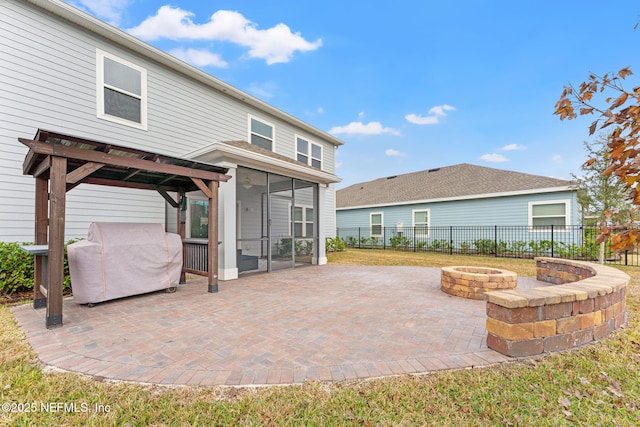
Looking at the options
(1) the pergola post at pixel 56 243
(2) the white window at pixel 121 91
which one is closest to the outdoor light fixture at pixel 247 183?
(2) the white window at pixel 121 91

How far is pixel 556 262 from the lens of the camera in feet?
20.7

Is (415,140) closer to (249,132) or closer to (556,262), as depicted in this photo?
(249,132)

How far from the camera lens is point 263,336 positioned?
3314 millimetres

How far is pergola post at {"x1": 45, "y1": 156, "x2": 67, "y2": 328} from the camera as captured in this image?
143 inches

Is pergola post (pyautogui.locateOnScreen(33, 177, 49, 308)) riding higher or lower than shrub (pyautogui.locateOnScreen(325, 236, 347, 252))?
higher

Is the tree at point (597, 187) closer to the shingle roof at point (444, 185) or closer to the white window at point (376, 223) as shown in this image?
the shingle roof at point (444, 185)

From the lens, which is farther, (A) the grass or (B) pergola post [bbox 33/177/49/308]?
(B) pergola post [bbox 33/177/49/308]

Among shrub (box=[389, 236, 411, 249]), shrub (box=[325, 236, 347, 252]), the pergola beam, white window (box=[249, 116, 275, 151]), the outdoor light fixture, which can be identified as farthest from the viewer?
shrub (box=[389, 236, 411, 249])

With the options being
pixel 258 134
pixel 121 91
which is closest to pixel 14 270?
pixel 121 91

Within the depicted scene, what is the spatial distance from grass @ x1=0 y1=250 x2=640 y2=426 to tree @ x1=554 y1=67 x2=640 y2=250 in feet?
4.46

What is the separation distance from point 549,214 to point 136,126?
640 inches

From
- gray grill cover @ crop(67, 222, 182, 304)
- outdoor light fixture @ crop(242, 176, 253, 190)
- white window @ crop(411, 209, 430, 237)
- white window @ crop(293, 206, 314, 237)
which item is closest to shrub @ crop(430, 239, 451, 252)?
white window @ crop(411, 209, 430, 237)

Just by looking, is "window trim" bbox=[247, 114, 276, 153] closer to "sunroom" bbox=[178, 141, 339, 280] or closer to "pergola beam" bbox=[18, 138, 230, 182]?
"sunroom" bbox=[178, 141, 339, 280]

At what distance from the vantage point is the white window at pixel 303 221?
906cm
